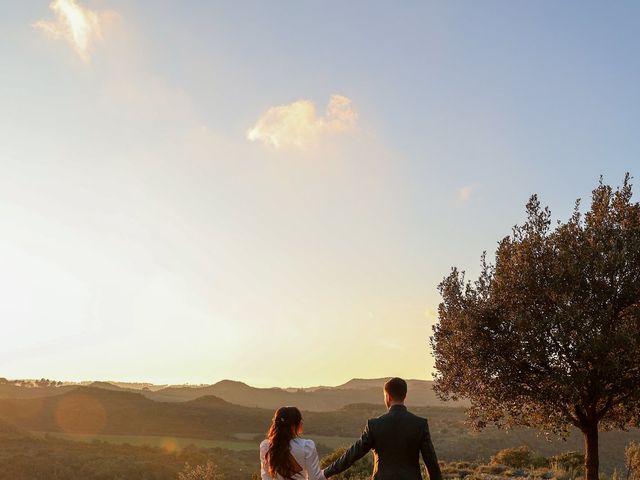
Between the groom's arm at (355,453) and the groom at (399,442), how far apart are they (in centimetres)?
2

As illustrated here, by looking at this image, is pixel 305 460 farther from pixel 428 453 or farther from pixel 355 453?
pixel 428 453

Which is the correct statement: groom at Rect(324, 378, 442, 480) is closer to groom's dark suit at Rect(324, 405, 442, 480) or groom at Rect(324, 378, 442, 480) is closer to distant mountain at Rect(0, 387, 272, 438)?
groom's dark suit at Rect(324, 405, 442, 480)

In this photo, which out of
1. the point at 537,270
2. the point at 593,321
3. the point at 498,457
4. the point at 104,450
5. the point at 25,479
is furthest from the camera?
the point at 104,450

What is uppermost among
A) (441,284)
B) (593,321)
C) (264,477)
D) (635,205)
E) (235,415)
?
(635,205)

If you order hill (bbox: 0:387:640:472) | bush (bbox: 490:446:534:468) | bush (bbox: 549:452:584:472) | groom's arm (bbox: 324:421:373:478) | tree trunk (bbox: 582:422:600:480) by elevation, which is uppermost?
groom's arm (bbox: 324:421:373:478)

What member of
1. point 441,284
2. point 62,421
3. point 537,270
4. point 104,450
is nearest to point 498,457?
point 441,284

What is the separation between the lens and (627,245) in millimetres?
18125

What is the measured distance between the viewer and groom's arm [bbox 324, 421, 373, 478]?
8.17 m

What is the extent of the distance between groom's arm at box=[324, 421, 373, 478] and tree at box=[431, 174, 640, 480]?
36.9ft

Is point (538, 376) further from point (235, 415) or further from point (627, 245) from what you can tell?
point (235, 415)

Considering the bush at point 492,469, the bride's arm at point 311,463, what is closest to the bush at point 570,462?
the bush at point 492,469

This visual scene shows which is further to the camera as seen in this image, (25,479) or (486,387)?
(25,479)

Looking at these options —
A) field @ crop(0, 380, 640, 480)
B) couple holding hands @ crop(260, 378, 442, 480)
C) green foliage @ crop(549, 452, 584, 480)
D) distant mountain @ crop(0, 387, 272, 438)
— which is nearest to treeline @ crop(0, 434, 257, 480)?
field @ crop(0, 380, 640, 480)

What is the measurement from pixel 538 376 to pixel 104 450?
65.6 m
